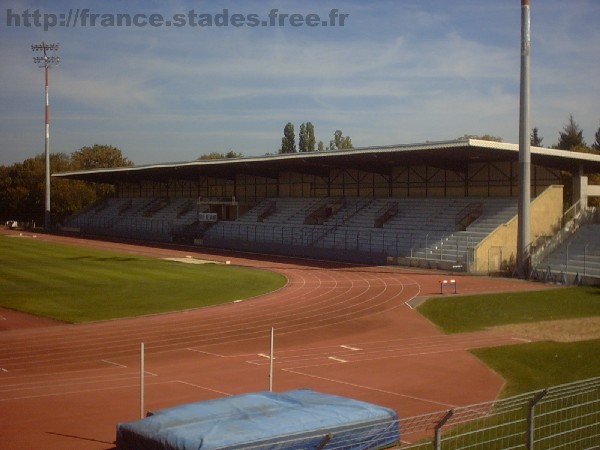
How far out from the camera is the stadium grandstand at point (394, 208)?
4144 centimetres

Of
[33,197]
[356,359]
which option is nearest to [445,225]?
[356,359]

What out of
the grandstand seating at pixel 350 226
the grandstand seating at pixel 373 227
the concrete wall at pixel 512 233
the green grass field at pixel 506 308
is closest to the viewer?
the green grass field at pixel 506 308

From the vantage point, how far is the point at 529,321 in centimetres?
2600

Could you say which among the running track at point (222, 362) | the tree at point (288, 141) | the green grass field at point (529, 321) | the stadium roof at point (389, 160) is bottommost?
the running track at point (222, 362)

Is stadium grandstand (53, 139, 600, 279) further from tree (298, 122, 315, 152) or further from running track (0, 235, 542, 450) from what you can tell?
tree (298, 122, 315, 152)

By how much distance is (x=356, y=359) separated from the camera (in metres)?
19.8

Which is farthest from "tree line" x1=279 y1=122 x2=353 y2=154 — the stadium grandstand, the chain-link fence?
the chain-link fence

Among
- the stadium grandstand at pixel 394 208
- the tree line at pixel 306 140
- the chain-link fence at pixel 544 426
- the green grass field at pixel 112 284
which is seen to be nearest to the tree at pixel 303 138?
the tree line at pixel 306 140

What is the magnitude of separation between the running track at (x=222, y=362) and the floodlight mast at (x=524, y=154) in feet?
29.0

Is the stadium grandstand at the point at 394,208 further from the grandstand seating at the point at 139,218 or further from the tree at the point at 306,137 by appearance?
the tree at the point at 306,137

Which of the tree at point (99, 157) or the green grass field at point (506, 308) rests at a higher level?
the tree at point (99, 157)

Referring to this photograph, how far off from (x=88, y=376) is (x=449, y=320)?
44.3 feet

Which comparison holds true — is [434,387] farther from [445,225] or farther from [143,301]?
[445,225]

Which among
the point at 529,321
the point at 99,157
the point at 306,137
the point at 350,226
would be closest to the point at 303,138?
the point at 306,137
